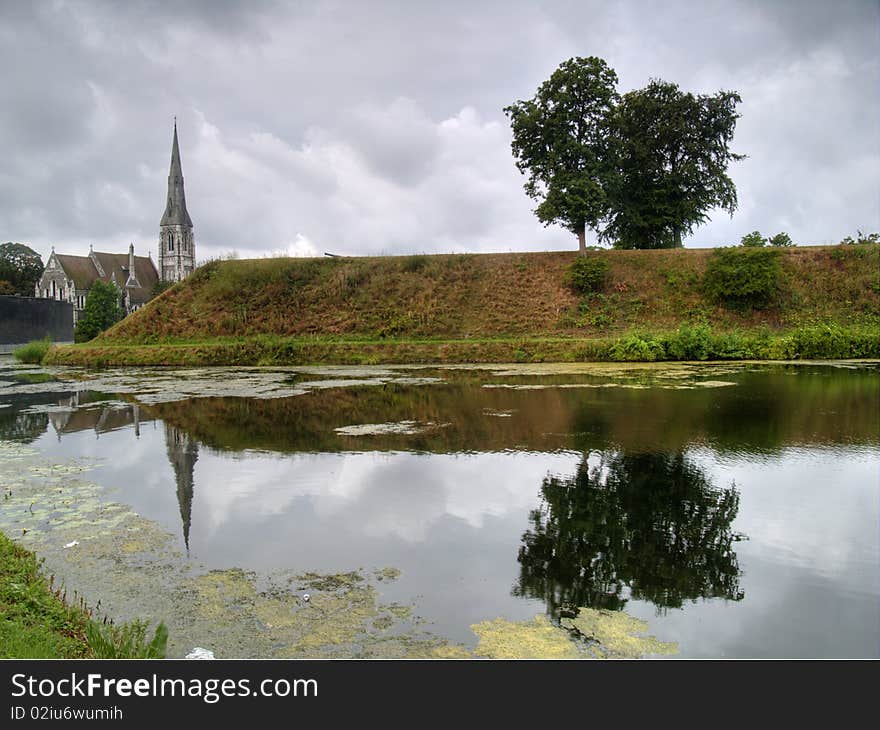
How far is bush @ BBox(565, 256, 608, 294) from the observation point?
127 ft

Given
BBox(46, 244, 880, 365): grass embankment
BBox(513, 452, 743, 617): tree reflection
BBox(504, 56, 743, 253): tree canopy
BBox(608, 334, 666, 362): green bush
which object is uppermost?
BBox(504, 56, 743, 253): tree canopy

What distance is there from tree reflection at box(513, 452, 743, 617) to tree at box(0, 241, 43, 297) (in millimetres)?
88440

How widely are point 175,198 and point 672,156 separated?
104676 millimetres

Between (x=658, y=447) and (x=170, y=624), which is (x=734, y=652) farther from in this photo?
(x=658, y=447)

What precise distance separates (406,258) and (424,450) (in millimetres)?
33910

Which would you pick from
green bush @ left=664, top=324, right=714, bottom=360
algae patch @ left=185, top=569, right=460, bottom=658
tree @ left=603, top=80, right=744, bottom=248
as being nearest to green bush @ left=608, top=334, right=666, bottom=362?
green bush @ left=664, top=324, right=714, bottom=360

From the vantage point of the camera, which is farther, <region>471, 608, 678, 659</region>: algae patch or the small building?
the small building

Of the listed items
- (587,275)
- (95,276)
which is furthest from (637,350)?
(95,276)

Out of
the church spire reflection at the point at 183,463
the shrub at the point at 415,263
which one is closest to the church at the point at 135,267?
the shrub at the point at 415,263

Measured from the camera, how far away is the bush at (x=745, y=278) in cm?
3619

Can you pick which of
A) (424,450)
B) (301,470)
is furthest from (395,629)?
(424,450)

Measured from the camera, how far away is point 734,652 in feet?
15.1

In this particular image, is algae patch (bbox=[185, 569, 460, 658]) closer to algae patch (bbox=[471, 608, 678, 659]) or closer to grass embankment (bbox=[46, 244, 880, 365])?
algae patch (bbox=[471, 608, 678, 659])

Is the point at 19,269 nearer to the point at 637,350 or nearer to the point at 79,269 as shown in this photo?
the point at 79,269
